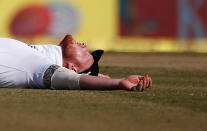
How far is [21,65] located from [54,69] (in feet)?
1.07

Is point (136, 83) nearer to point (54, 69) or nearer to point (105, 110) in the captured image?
point (54, 69)

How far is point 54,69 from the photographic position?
488cm

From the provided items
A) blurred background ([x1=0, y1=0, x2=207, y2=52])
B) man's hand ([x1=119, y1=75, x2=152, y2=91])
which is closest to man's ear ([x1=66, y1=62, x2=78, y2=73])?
man's hand ([x1=119, y1=75, x2=152, y2=91])

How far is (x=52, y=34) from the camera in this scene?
42.2 feet

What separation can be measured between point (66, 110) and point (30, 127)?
61 cm

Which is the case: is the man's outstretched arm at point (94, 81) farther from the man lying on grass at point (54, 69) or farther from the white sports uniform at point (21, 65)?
the white sports uniform at point (21, 65)

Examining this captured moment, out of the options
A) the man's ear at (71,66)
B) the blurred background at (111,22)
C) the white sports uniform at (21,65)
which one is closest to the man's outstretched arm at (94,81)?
the white sports uniform at (21,65)

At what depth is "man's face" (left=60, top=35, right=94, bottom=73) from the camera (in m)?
Answer: 5.36

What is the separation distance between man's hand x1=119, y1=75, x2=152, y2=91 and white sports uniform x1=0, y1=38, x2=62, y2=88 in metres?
0.65

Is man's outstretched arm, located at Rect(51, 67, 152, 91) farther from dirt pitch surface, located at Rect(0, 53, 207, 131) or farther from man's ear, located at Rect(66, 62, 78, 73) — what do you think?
man's ear, located at Rect(66, 62, 78, 73)

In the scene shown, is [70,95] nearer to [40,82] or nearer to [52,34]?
[40,82]

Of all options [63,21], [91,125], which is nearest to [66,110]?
[91,125]

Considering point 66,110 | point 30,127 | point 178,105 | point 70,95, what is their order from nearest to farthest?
point 30,127, point 66,110, point 178,105, point 70,95

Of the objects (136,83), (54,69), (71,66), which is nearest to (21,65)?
(54,69)
